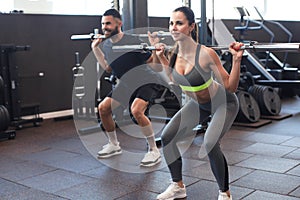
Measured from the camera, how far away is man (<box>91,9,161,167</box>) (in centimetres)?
357

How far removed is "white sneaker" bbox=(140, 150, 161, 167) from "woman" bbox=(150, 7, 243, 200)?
0.90 metres

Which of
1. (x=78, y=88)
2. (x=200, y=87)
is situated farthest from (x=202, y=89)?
(x=78, y=88)

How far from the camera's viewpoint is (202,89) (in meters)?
2.52

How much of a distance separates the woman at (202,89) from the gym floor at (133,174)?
424 mm

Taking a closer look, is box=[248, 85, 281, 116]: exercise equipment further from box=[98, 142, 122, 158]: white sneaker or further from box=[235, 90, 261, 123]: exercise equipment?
box=[98, 142, 122, 158]: white sneaker

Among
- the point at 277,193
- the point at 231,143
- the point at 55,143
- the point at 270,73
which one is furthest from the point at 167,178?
the point at 270,73

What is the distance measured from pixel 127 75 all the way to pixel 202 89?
3.95 feet

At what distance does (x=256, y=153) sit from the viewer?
4.01 metres

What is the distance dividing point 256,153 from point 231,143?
18.3 inches

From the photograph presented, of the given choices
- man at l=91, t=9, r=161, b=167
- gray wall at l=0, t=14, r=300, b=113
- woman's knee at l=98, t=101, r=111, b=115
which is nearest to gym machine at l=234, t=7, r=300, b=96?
gray wall at l=0, t=14, r=300, b=113

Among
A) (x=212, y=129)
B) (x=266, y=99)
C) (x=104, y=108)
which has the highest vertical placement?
(x=212, y=129)

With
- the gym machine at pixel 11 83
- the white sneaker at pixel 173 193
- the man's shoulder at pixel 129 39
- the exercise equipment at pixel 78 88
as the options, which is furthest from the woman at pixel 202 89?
the exercise equipment at pixel 78 88

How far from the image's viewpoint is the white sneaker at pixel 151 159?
3631 millimetres

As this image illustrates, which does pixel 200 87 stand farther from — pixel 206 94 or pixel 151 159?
pixel 151 159
